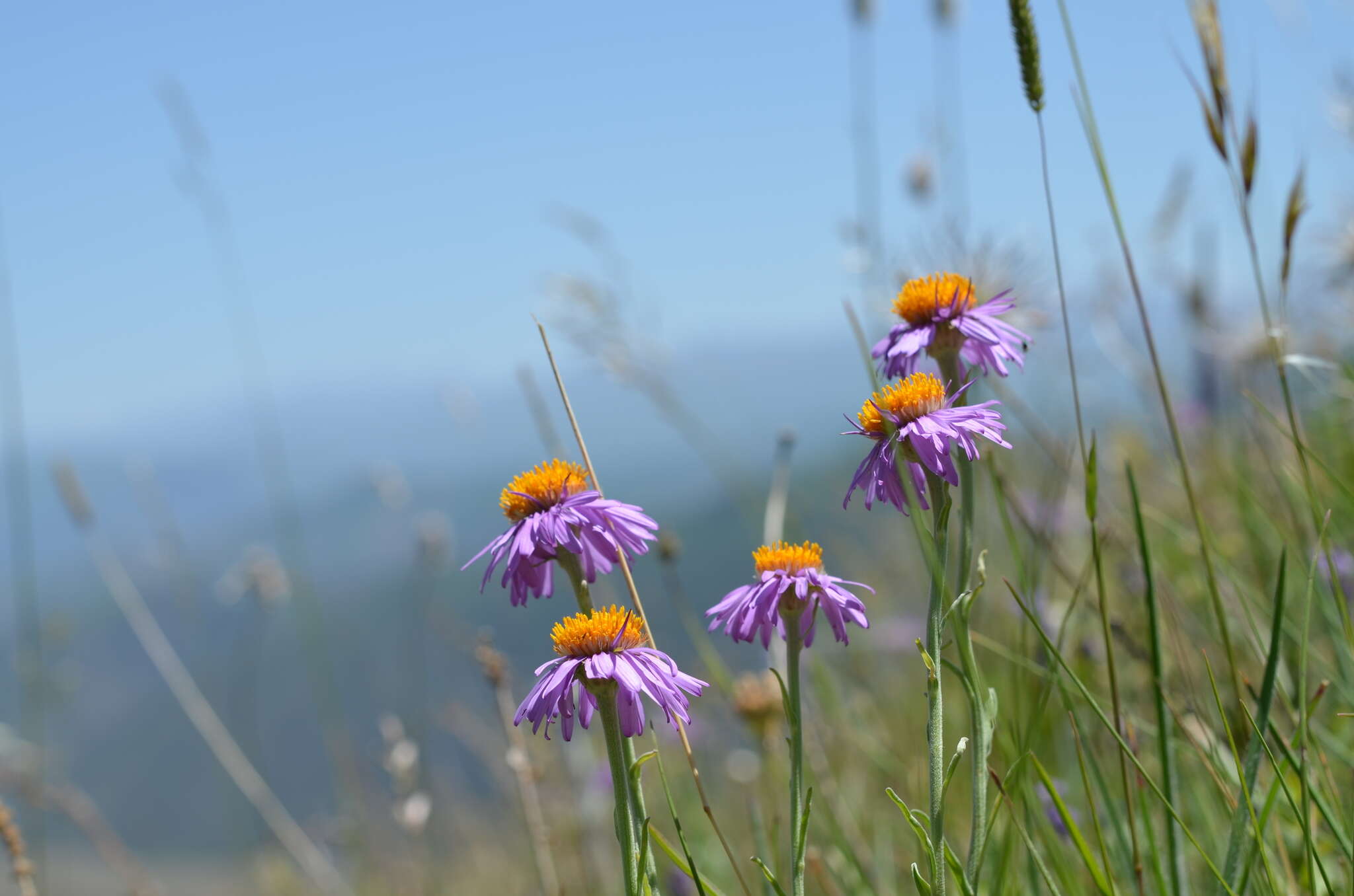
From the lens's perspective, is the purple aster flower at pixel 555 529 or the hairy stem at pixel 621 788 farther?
the purple aster flower at pixel 555 529

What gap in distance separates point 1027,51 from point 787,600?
0.96m

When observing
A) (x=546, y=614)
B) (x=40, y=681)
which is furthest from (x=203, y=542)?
(x=40, y=681)

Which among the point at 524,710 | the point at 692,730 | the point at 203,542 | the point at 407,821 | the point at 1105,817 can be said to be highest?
the point at 524,710

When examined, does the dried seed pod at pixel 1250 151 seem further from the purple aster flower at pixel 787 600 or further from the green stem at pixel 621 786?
the green stem at pixel 621 786

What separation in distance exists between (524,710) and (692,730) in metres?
3.90

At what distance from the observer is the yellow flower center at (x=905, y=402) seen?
1303 millimetres

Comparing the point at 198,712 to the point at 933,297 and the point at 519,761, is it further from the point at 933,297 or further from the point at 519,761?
the point at 933,297

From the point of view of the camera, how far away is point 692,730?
4910mm

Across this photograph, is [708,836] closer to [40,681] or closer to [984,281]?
[984,281]

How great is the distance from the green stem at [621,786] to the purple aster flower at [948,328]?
2.23 feet

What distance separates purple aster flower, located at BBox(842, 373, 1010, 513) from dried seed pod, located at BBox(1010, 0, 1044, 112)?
0.51m

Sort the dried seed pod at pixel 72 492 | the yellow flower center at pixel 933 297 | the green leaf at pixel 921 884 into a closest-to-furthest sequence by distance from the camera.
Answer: the green leaf at pixel 921 884
the yellow flower center at pixel 933 297
the dried seed pod at pixel 72 492

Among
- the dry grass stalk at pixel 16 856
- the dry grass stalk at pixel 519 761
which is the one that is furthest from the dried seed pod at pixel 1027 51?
the dry grass stalk at pixel 16 856

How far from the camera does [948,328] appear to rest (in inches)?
59.4
